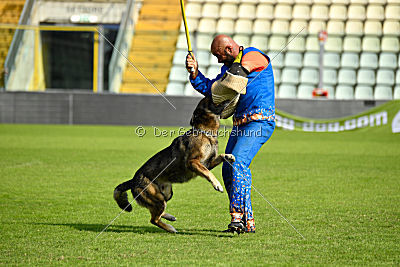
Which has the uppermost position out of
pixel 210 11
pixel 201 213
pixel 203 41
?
pixel 210 11

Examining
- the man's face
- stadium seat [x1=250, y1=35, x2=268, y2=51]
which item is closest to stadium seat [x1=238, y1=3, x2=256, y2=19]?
stadium seat [x1=250, y1=35, x2=268, y2=51]

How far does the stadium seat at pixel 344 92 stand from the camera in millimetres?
23250

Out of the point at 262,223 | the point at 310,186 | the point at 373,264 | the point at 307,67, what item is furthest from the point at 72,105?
the point at 373,264

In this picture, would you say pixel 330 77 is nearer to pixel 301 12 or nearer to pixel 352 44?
pixel 352 44

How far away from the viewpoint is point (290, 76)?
78.5ft

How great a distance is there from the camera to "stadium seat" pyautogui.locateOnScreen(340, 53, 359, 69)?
2403 centimetres

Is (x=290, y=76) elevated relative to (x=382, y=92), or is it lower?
Answer: elevated

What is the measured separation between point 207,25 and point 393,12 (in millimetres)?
Answer: 7843

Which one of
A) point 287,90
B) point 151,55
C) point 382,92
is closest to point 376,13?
point 382,92

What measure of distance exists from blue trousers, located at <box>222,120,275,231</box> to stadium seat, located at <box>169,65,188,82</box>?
60.4 ft

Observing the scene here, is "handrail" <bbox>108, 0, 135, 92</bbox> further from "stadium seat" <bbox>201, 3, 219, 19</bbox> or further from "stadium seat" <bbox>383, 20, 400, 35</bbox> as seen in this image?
"stadium seat" <bbox>383, 20, 400, 35</bbox>

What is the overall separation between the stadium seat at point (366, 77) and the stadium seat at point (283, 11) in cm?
425

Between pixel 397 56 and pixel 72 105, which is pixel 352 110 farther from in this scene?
pixel 72 105

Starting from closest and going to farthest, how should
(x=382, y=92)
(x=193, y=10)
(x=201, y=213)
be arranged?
(x=201, y=213) → (x=382, y=92) → (x=193, y=10)
